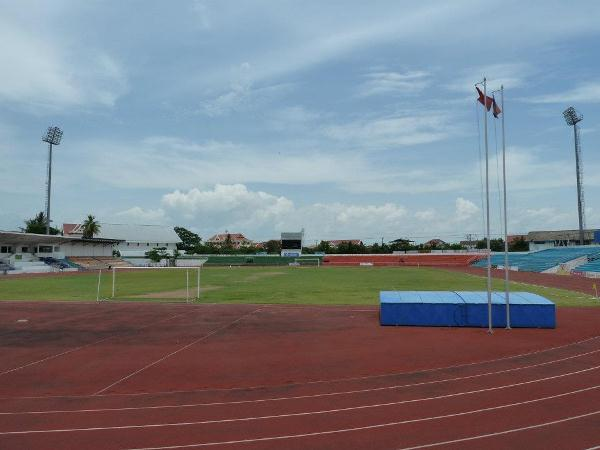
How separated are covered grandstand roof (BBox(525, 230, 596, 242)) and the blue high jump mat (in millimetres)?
98932

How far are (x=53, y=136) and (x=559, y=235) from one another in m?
116

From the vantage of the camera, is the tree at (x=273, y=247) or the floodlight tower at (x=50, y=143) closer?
the floodlight tower at (x=50, y=143)

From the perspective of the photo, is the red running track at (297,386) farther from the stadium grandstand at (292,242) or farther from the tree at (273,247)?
the tree at (273,247)

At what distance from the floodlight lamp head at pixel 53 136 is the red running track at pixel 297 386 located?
75558 mm

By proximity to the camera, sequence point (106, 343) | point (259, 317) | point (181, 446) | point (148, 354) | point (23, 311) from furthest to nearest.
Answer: point (23, 311) → point (259, 317) → point (106, 343) → point (148, 354) → point (181, 446)

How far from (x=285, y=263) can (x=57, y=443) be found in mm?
101605

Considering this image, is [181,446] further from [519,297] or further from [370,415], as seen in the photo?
[519,297]

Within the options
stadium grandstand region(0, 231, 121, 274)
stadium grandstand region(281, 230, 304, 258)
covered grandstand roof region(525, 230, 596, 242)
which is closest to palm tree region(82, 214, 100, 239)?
stadium grandstand region(0, 231, 121, 274)

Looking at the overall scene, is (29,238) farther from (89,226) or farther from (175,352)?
(175,352)

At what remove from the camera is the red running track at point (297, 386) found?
31.5 feet

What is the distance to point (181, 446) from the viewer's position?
360 inches

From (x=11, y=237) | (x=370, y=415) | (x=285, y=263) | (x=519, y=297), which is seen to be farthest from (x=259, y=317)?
(x=285, y=263)

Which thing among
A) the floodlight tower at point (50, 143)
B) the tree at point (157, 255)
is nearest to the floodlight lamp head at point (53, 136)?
the floodlight tower at point (50, 143)

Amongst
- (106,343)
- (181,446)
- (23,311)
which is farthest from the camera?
(23,311)
